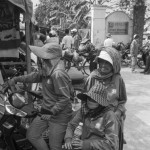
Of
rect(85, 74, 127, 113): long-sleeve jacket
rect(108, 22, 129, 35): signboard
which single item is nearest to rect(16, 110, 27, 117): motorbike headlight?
rect(85, 74, 127, 113): long-sleeve jacket

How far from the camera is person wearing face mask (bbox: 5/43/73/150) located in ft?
9.30

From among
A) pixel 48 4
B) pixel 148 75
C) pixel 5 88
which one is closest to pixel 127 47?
pixel 148 75

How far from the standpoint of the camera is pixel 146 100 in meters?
6.95

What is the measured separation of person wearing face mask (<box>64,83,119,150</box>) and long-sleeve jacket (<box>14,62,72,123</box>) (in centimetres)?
29

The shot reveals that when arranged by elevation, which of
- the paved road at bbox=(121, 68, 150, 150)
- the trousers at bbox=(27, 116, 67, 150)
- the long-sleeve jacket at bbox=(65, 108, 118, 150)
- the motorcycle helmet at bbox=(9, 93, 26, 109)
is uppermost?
the motorcycle helmet at bbox=(9, 93, 26, 109)

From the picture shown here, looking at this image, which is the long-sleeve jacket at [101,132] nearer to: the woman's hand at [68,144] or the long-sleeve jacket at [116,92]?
the woman's hand at [68,144]

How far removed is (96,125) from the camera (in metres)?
2.48

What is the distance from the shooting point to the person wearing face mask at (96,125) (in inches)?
93.5

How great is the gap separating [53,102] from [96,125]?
2.23 feet

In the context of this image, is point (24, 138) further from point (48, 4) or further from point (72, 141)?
point (48, 4)

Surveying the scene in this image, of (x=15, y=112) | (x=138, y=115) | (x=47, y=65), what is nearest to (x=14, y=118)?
(x=15, y=112)

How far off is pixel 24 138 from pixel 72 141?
86 centimetres

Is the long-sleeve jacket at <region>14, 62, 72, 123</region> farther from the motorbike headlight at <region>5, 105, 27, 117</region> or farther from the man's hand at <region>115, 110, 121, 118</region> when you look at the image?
the man's hand at <region>115, 110, 121, 118</region>

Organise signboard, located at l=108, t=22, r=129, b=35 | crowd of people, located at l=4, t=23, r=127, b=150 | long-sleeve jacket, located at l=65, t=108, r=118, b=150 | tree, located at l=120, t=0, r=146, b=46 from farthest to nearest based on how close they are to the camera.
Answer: signboard, located at l=108, t=22, r=129, b=35 < tree, located at l=120, t=0, r=146, b=46 < crowd of people, located at l=4, t=23, r=127, b=150 < long-sleeve jacket, located at l=65, t=108, r=118, b=150
